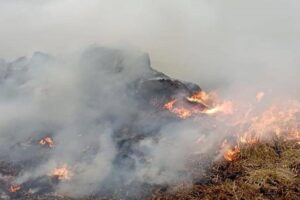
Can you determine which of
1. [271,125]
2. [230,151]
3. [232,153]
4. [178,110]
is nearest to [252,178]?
[232,153]

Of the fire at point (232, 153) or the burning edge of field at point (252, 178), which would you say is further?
the fire at point (232, 153)

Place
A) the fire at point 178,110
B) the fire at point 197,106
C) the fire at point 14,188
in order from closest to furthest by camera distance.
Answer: the fire at point 14,188 → the fire at point 178,110 → the fire at point 197,106

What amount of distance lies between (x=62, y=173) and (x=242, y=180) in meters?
17.1

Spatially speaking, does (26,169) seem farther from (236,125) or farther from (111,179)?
(236,125)

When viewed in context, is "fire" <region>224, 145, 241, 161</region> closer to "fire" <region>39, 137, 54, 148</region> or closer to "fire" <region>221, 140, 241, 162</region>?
"fire" <region>221, 140, 241, 162</region>

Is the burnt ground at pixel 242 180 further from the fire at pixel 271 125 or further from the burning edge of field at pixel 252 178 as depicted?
the fire at pixel 271 125

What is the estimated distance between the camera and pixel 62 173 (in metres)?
54.1

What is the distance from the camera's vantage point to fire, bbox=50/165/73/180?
53438 mm

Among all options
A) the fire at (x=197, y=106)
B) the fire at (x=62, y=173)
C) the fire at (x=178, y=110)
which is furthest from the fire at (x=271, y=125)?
the fire at (x=62, y=173)

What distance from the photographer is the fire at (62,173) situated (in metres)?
53.4

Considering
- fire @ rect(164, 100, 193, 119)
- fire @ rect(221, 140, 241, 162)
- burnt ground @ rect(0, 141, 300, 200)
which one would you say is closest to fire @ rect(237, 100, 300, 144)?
fire @ rect(221, 140, 241, 162)

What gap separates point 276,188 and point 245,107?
19.8 metres

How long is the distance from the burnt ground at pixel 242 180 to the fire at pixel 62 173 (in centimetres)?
252

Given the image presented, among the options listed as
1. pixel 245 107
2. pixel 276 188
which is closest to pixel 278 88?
pixel 245 107
